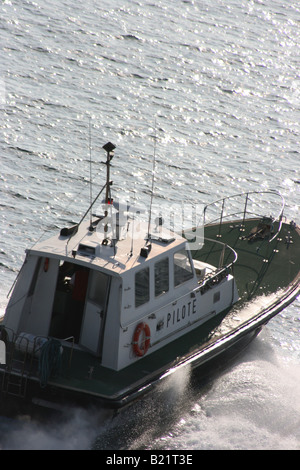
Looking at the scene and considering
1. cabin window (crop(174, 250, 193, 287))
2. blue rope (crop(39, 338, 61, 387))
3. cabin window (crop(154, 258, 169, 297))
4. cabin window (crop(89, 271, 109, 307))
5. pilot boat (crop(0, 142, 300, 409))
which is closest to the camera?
blue rope (crop(39, 338, 61, 387))

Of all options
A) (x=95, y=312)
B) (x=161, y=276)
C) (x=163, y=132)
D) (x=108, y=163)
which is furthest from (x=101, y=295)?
(x=163, y=132)

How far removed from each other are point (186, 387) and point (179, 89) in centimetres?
1935

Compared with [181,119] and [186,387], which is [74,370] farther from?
[181,119]

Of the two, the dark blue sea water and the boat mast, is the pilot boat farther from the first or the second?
the dark blue sea water

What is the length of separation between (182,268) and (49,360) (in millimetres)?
3167

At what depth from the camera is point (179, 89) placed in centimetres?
3002

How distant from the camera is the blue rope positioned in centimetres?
1079

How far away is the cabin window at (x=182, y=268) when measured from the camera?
41.5 feet

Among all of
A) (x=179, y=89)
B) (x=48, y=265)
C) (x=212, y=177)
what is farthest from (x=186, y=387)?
(x=179, y=89)

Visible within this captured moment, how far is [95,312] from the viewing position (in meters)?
11.7

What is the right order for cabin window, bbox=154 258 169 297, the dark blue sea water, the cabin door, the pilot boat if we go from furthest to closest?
the dark blue sea water
cabin window, bbox=154 258 169 297
the cabin door
the pilot boat

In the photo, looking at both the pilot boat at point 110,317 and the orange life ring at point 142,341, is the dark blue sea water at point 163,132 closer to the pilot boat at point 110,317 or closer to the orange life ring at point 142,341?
the pilot boat at point 110,317

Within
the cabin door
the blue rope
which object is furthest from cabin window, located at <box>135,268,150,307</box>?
the blue rope

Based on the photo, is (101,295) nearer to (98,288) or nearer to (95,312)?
(98,288)
